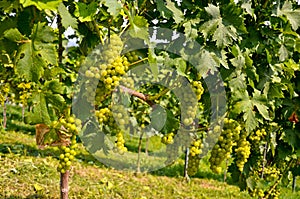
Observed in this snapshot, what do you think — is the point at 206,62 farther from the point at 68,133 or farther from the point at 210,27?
the point at 68,133

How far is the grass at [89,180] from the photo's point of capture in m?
6.85

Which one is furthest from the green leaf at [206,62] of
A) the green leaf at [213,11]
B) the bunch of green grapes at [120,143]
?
the bunch of green grapes at [120,143]

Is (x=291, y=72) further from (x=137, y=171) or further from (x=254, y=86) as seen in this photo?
(x=137, y=171)

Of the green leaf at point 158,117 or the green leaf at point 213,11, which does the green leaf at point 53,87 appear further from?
the green leaf at point 213,11

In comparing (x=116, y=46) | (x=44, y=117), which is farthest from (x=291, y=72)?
(x=44, y=117)

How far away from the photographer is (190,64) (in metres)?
2.75

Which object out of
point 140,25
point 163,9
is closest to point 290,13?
point 163,9

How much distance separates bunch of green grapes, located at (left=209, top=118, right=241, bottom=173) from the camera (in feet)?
10.9

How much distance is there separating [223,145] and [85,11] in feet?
5.41

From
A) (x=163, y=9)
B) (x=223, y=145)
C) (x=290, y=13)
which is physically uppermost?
(x=290, y=13)

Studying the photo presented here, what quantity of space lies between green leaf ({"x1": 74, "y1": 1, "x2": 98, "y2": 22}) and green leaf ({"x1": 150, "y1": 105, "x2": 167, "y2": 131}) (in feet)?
2.55

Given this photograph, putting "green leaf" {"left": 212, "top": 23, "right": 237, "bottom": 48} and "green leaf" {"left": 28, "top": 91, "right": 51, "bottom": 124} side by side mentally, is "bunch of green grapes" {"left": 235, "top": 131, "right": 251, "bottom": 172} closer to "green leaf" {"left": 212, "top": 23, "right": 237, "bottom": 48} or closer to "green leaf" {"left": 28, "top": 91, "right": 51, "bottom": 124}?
"green leaf" {"left": 212, "top": 23, "right": 237, "bottom": 48}

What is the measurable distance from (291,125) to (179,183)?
Answer: 573 cm

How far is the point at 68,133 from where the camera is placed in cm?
246
